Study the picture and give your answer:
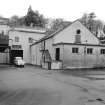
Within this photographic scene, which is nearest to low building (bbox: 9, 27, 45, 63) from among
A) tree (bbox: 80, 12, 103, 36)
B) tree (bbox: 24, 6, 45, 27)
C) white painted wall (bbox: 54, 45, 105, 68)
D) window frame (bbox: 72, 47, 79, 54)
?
white painted wall (bbox: 54, 45, 105, 68)

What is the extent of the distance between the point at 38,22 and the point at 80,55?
125 ft

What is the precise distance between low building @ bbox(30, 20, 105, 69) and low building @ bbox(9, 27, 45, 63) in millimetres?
8729

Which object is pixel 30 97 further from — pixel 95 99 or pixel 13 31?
pixel 13 31

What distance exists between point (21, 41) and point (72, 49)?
17.1m

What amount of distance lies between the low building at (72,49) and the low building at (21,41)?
8.73m

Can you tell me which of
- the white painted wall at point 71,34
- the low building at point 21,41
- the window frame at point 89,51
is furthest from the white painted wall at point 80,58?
the low building at point 21,41

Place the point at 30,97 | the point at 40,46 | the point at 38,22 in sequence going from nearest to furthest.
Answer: the point at 30,97 → the point at 40,46 → the point at 38,22

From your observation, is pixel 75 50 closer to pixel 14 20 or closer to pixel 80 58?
pixel 80 58

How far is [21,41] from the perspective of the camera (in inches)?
1431

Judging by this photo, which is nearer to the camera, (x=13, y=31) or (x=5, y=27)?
(x=13, y=31)

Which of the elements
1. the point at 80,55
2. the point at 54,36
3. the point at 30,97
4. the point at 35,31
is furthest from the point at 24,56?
the point at 30,97

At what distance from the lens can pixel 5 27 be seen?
6141cm

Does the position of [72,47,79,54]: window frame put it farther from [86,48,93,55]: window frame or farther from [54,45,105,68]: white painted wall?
[86,48,93,55]: window frame

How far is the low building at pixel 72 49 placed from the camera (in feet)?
74.1
